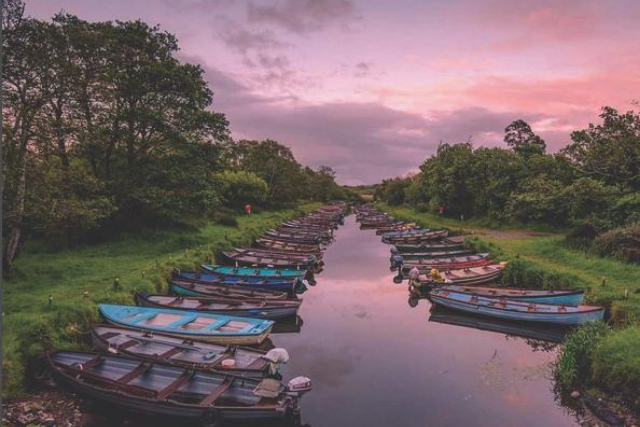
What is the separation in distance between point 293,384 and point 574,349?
930cm

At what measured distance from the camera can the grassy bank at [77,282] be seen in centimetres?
1284

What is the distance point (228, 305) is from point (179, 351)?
17.4 feet

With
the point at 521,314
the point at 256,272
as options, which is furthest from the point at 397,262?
the point at 521,314

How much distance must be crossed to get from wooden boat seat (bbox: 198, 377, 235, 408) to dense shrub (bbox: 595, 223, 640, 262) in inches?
876

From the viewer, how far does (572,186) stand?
101 feet

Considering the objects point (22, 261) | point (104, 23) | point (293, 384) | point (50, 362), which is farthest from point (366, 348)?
point (104, 23)

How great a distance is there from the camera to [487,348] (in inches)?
678

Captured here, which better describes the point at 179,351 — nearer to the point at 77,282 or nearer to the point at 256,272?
the point at 77,282

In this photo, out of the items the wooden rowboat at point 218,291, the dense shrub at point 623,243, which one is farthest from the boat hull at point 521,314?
the dense shrub at point 623,243

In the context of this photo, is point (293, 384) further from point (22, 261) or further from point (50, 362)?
point (22, 261)

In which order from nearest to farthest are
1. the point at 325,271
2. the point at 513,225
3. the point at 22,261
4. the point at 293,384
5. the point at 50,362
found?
1. the point at 293,384
2. the point at 50,362
3. the point at 22,261
4. the point at 325,271
5. the point at 513,225

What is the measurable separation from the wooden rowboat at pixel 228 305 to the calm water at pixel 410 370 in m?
1.07

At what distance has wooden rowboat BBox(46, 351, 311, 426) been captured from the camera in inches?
411

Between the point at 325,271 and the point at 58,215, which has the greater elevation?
the point at 58,215
